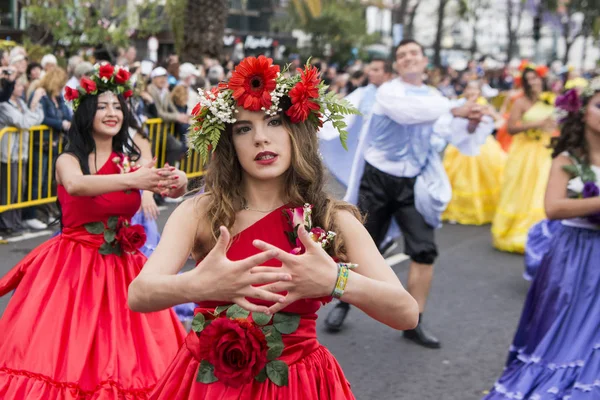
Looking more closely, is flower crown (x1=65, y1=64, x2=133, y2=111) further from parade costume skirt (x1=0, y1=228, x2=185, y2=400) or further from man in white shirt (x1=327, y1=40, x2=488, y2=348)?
man in white shirt (x1=327, y1=40, x2=488, y2=348)

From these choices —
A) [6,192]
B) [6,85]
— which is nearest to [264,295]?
[6,85]

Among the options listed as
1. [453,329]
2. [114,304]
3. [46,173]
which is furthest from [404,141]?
[46,173]

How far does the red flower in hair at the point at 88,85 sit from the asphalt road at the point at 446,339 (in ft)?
5.22

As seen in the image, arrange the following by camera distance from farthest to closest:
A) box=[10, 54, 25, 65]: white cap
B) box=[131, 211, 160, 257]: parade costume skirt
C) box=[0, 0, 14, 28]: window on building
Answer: box=[0, 0, 14, 28]: window on building
box=[10, 54, 25, 65]: white cap
box=[131, 211, 160, 257]: parade costume skirt

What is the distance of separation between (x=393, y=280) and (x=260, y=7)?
44218 mm

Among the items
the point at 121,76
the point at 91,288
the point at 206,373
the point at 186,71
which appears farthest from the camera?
the point at 186,71

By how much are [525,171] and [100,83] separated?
596cm

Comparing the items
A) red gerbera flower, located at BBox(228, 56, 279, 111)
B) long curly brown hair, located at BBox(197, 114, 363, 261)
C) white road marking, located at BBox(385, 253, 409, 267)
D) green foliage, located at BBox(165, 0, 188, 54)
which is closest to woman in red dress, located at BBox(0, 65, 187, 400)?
long curly brown hair, located at BBox(197, 114, 363, 261)

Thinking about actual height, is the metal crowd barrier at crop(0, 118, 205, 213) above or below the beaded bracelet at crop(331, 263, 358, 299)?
below

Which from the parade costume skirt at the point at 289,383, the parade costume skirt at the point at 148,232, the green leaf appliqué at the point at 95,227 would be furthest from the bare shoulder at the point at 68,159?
the parade costume skirt at the point at 289,383

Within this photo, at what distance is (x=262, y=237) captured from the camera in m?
2.79

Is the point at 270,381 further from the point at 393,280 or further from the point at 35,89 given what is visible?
the point at 35,89

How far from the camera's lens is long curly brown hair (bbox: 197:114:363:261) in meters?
2.81

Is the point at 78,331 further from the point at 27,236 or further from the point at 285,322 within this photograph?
the point at 27,236
